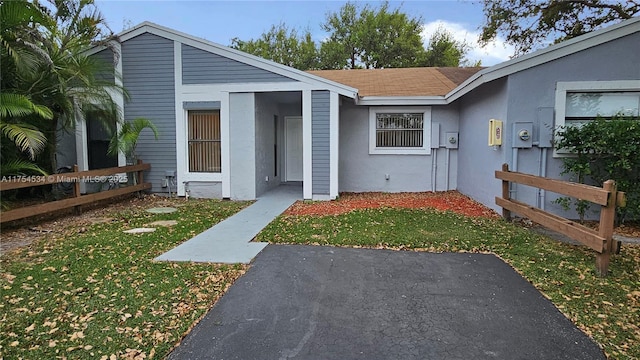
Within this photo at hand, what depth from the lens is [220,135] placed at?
907 cm

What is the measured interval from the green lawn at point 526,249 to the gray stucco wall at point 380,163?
2921 millimetres

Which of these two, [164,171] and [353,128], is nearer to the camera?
[164,171]

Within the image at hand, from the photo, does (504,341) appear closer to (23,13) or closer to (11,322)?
(11,322)

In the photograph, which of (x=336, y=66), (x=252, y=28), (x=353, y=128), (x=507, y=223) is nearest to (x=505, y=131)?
(x=507, y=223)

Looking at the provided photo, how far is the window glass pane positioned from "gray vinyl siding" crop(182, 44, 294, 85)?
5.81 meters

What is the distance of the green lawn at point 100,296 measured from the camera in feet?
8.62

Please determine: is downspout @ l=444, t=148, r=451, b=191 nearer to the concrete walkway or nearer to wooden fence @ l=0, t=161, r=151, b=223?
the concrete walkway

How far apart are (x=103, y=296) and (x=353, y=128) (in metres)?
7.99

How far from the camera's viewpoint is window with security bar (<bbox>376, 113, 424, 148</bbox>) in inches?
403

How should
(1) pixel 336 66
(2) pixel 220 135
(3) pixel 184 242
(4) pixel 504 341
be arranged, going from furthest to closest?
(1) pixel 336 66 < (2) pixel 220 135 < (3) pixel 184 242 < (4) pixel 504 341

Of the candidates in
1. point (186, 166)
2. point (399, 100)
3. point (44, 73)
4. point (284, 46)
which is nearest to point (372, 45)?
point (284, 46)

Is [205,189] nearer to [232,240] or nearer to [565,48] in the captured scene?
[232,240]

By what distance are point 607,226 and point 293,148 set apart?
29.8ft

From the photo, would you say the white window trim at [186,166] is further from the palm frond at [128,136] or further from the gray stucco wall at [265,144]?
the gray stucco wall at [265,144]
